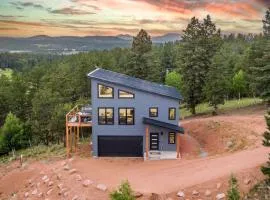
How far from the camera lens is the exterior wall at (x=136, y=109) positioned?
114 feet

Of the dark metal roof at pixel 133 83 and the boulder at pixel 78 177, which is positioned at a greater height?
the dark metal roof at pixel 133 83

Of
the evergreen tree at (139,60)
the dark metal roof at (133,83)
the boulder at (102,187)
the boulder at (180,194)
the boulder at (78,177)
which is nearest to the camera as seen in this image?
the boulder at (180,194)

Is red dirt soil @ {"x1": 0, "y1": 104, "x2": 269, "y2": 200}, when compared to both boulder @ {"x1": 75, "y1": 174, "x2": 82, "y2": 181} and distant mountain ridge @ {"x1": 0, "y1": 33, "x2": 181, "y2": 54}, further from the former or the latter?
distant mountain ridge @ {"x1": 0, "y1": 33, "x2": 181, "y2": 54}

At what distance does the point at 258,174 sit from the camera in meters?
25.2

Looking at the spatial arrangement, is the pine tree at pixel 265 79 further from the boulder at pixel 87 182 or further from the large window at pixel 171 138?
the boulder at pixel 87 182

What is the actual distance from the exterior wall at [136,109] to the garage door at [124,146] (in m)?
0.37

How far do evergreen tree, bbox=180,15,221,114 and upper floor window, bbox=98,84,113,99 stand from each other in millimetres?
18326

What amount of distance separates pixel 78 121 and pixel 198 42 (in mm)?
23262

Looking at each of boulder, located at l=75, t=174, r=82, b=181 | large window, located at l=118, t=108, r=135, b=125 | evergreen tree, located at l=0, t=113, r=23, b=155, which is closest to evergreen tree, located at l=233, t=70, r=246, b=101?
evergreen tree, located at l=0, t=113, r=23, b=155

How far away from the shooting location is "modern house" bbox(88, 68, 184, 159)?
3462 centimetres

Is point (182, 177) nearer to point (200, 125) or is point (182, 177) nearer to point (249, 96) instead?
point (200, 125)

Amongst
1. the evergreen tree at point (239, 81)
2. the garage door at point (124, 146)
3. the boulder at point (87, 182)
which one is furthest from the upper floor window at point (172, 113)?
the evergreen tree at point (239, 81)

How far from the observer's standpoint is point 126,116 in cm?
3491

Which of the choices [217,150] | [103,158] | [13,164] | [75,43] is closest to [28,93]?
[13,164]
